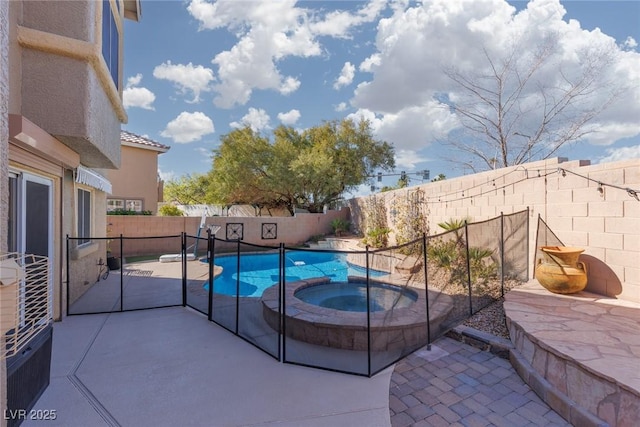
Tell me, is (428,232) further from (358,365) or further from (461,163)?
(358,365)

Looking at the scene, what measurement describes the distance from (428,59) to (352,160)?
28.9 ft

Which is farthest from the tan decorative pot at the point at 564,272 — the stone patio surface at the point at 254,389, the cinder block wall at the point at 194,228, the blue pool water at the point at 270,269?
the cinder block wall at the point at 194,228

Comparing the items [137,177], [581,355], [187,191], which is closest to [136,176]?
[137,177]

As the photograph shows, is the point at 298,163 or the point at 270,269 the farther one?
the point at 298,163

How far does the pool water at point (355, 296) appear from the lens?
Answer: 628 centimetres

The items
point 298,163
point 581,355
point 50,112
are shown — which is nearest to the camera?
point 581,355

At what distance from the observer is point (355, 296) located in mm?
7008

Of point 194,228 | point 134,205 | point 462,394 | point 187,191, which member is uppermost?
point 187,191

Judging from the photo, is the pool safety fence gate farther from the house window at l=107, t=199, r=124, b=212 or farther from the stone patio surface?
the house window at l=107, t=199, r=124, b=212

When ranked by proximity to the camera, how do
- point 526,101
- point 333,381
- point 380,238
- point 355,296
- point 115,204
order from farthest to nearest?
point 115,204 → point 380,238 → point 526,101 → point 355,296 → point 333,381

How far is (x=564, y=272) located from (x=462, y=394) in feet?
12.0

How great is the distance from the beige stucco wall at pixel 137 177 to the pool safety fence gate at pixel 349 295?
9.78 metres

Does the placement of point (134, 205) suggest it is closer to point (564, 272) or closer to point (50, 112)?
point (50, 112)

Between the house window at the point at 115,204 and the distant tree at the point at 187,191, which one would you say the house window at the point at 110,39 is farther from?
the distant tree at the point at 187,191
